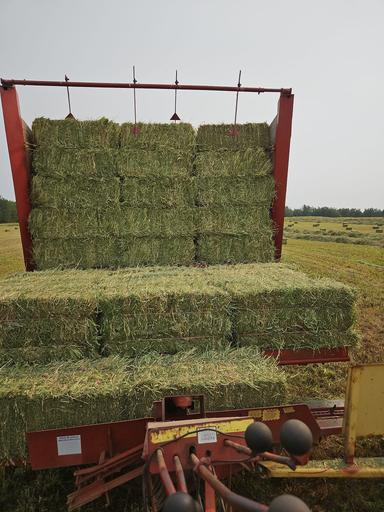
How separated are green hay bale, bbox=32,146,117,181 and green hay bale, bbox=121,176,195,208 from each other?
314mm

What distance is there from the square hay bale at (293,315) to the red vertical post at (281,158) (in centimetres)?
187

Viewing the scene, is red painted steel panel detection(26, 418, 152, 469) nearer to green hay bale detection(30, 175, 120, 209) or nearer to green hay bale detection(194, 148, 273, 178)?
green hay bale detection(30, 175, 120, 209)

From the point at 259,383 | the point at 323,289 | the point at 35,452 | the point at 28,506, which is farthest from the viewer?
the point at 323,289

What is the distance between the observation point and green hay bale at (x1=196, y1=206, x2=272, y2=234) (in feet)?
18.0

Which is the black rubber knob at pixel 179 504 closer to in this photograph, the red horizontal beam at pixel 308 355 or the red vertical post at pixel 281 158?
the red horizontal beam at pixel 308 355

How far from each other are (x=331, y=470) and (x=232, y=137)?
437cm

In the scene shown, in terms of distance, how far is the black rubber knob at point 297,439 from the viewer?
4.80 ft

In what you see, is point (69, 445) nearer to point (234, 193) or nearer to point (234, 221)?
point (234, 221)

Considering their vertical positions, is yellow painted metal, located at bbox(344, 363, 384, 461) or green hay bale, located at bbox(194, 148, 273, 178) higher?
green hay bale, located at bbox(194, 148, 273, 178)

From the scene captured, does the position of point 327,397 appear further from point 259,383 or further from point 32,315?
point 32,315

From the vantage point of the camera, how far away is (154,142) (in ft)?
17.5

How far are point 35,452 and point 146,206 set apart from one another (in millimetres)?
3522

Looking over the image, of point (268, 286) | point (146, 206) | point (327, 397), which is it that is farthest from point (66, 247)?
point (327, 397)

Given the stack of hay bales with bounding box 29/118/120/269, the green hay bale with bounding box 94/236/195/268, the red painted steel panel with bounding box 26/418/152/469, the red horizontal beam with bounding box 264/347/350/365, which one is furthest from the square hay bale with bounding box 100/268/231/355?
the stack of hay bales with bounding box 29/118/120/269
